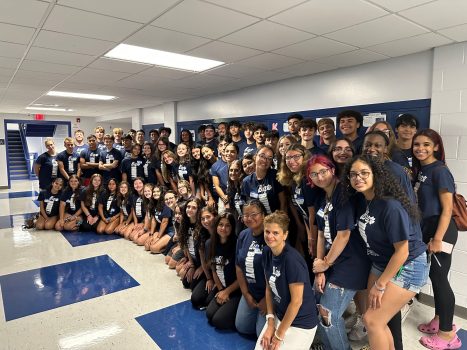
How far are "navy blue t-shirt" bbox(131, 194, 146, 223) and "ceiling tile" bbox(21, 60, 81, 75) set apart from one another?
219 centimetres

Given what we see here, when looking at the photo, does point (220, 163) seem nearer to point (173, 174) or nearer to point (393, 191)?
point (173, 174)

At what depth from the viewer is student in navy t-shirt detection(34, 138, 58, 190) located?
5.90 m

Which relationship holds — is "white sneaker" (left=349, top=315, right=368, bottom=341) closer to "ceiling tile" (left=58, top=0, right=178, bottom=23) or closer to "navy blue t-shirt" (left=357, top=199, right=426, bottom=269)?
"navy blue t-shirt" (left=357, top=199, right=426, bottom=269)

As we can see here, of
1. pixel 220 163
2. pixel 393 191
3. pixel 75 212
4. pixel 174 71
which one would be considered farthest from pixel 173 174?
pixel 393 191

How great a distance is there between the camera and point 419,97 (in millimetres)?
3369

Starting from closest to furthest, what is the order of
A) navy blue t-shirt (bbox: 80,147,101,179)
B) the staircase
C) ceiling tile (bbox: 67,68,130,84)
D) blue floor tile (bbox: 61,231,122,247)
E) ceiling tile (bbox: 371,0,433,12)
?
ceiling tile (bbox: 371,0,433,12)
ceiling tile (bbox: 67,68,130,84)
blue floor tile (bbox: 61,231,122,247)
navy blue t-shirt (bbox: 80,147,101,179)
the staircase

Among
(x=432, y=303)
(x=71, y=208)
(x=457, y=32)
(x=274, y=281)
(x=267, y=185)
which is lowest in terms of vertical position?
(x=432, y=303)

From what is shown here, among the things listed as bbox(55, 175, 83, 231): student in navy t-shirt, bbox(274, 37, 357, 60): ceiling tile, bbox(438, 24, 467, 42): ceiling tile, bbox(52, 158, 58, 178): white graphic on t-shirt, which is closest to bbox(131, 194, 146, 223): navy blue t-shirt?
bbox(55, 175, 83, 231): student in navy t-shirt

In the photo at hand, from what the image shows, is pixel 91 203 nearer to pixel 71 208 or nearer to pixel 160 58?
pixel 71 208

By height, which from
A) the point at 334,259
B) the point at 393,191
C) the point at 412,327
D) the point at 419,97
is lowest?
the point at 412,327

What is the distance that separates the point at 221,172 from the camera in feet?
13.1

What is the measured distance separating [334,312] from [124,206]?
14.2 feet

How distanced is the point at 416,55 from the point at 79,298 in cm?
450

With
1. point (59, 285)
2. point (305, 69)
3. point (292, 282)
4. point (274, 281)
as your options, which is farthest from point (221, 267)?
point (305, 69)
